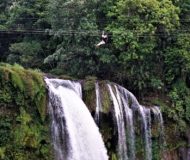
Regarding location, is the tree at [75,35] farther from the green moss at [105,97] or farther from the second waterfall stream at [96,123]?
the second waterfall stream at [96,123]

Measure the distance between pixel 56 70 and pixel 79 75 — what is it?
1307 millimetres

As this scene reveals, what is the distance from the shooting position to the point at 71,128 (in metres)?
19.6

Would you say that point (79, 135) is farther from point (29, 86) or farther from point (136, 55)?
point (136, 55)

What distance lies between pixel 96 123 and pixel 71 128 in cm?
172

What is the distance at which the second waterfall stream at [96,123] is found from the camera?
19.5 meters

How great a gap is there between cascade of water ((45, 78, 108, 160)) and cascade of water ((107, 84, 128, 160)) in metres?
1.33

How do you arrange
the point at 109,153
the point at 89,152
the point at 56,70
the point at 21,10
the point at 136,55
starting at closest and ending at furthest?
the point at 89,152 < the point at 109,153 < the point at 136,55 < the point at 56,70 < the point at 21,10

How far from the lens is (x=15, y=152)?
18.4 metres

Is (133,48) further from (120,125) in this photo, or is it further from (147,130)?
(120,125)

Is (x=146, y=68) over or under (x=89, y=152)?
over

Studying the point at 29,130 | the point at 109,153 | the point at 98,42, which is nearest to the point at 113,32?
the point at 98,42

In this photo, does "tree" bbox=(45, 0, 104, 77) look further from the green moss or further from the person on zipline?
the green moss

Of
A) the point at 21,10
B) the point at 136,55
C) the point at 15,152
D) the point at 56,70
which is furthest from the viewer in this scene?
the point at 21,10

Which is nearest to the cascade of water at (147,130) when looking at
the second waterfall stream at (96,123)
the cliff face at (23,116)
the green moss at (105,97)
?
the second waterfall stream at (96,123)
